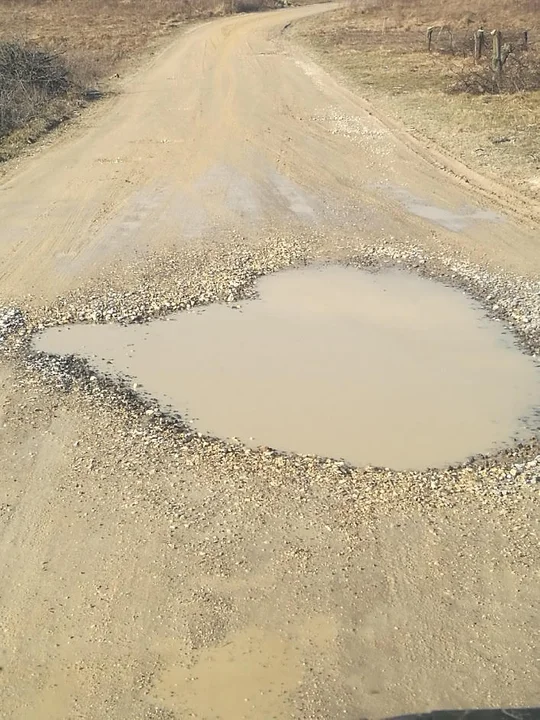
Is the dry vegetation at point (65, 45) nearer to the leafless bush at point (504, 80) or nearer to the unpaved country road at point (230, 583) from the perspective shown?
the leafless bush at point (504, 80)

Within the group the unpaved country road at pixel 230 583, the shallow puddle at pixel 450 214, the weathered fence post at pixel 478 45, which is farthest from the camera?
the weathered fence post at pixel 478 45

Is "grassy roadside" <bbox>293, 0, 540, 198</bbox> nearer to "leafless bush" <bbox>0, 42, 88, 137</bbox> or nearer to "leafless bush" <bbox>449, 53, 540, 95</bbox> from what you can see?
"leafless bush" <bbox>449, 53, 540, 95</bbox>

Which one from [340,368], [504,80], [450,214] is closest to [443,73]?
[504,80]

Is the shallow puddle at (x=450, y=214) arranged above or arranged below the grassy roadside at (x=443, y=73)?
above

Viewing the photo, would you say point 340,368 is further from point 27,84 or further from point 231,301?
point 27,84

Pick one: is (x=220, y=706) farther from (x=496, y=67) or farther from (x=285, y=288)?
(x=496, y=67)

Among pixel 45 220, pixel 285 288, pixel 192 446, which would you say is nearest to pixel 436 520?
pixel 192 446

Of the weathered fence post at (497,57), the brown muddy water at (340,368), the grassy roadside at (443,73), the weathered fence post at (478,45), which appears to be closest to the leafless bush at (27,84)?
the grassy roadside at (443,73)
